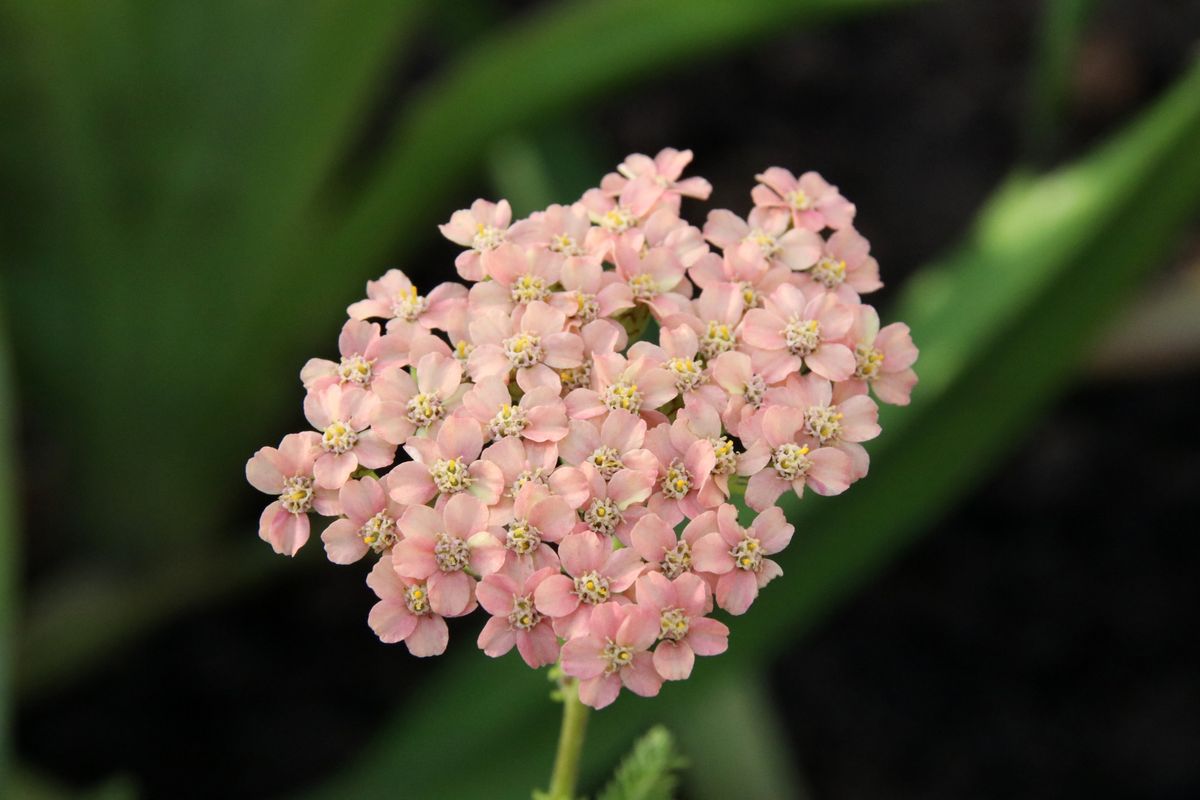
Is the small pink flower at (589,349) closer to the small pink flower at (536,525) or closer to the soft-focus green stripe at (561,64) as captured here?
the small pink flower at (536,525)

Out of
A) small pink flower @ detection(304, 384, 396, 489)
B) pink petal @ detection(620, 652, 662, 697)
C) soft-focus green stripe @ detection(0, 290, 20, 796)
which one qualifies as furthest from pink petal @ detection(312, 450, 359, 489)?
soft-focus green stripe @ detection(0, 290, 20, 796)

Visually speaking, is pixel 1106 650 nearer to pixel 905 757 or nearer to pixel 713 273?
pixel 905 757

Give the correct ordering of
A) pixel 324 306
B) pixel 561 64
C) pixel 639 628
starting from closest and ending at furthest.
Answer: pixel 639 628, pixel 561 64, pixel 324 306

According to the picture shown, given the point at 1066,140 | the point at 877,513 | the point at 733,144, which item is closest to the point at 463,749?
the point at 877,513

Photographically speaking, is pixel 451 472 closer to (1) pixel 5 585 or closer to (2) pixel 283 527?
(2) pixel 283 527

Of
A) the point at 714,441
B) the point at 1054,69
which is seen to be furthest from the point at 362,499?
the point at 1054,69

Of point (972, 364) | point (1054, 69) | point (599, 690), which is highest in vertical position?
point (1054, 69)
